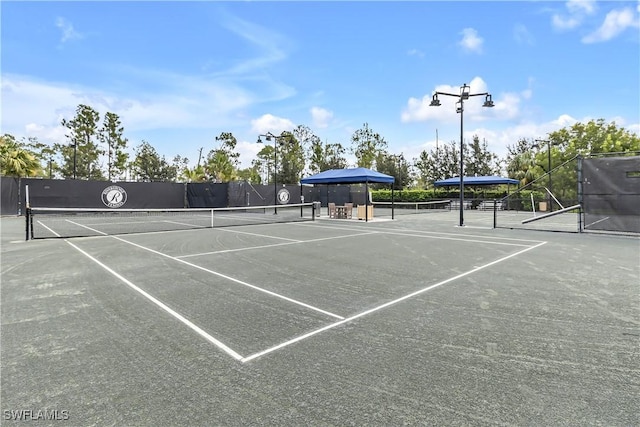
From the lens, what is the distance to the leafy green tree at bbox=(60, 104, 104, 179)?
44.7 metres

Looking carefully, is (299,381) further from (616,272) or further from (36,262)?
(36,262)

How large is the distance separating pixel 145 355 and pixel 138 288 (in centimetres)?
273

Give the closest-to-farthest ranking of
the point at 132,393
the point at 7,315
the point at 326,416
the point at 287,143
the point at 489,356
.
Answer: the point at 326,416, the point at 132,393, the point at 489,356, the point at 7,315, the point at 287,143

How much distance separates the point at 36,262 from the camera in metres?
7.96

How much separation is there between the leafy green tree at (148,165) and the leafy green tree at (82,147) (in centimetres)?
797

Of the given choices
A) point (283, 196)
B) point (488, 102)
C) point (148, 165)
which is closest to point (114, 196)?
point (283, 196)

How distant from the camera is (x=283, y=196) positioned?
35.3m

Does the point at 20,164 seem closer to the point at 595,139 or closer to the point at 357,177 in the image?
the point at 357,177

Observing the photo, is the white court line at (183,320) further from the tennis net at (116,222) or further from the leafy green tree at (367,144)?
the leafy green tree at (367,144)

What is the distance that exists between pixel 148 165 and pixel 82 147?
13.6 metres

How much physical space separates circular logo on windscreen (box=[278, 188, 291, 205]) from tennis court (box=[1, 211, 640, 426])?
90.2 ft

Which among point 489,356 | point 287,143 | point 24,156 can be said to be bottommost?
point 489,356

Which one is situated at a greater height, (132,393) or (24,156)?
(24,156)

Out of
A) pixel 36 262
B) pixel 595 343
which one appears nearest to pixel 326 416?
pixel 595 343
